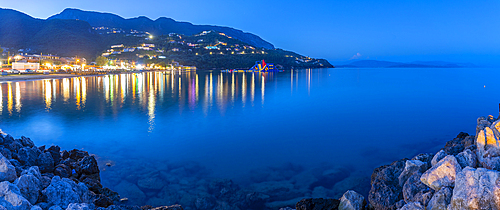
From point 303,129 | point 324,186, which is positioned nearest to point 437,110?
point 303,129

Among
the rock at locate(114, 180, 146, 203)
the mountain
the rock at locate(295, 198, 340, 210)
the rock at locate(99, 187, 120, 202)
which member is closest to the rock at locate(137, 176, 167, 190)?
the rock at locate(114, 180, 146, 203)

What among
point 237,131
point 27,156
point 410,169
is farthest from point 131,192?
point 237,131

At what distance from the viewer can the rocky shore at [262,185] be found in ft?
15.5

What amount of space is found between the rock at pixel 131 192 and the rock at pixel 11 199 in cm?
240

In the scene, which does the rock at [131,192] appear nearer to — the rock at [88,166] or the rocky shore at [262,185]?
the rocky shore at [262,185]

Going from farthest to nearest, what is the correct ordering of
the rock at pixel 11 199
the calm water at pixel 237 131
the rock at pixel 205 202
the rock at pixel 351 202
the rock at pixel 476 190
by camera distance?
the calm water at pixel 237 131 < the rock at pixel 205 202 < the rock at pixel 351 202 < the rock at pixel 476 190 < the rock at pixel 11 199

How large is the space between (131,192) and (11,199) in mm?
2782

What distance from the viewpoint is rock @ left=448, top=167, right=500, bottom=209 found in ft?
14.4

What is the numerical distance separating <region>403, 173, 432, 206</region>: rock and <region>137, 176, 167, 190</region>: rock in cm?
539

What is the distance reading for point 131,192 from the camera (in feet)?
22.7

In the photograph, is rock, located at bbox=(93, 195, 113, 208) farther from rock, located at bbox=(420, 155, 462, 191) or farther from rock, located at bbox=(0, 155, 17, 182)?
rock, located at bbox=(420, 155, 462, 191)

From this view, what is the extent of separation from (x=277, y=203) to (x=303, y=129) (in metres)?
8.05

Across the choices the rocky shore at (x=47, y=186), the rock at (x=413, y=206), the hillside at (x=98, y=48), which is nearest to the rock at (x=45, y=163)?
the rocky shore at (x=47, y=186)

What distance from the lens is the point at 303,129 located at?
14.3 meters
